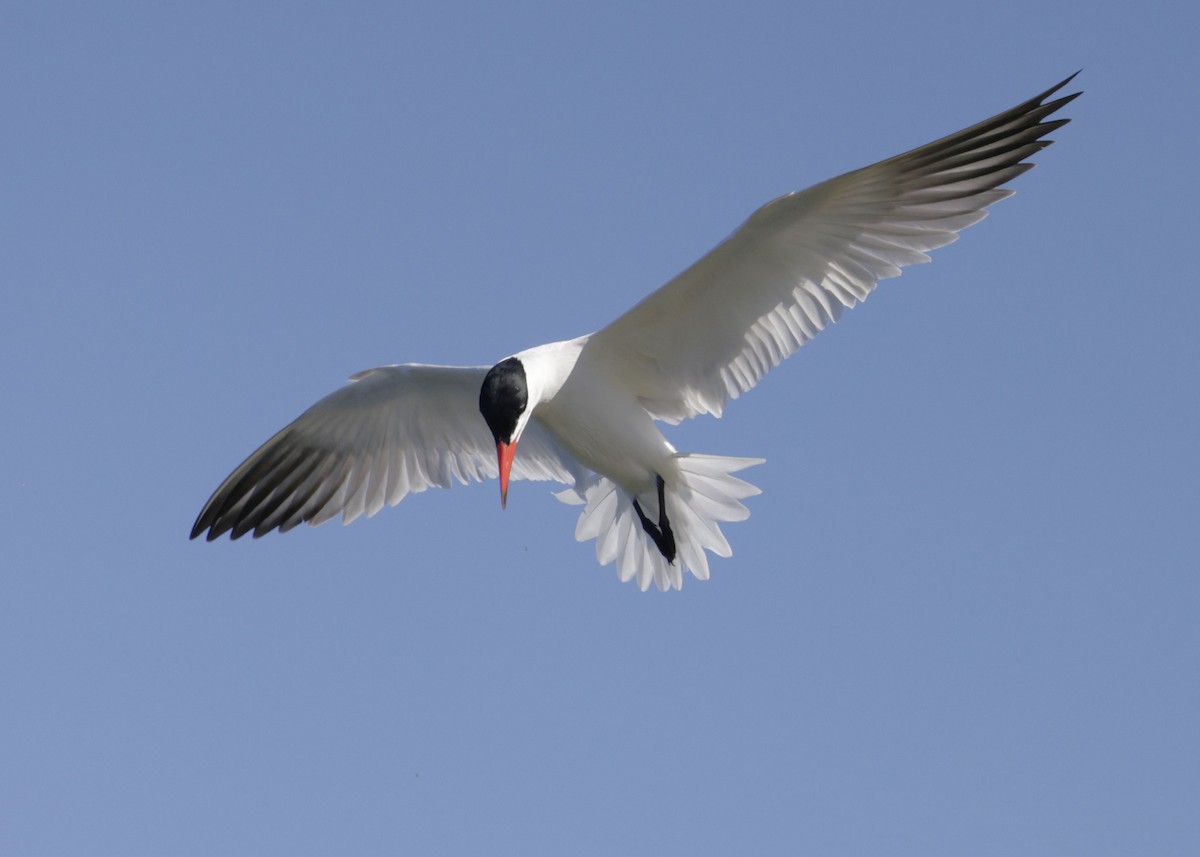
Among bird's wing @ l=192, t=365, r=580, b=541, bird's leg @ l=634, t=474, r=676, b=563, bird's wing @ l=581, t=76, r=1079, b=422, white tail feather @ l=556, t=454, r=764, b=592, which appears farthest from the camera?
bird's wing @ l=192, t=365, r=580, b=541

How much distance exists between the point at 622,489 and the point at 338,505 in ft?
6.40

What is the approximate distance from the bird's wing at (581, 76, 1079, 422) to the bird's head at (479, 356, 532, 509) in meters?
0.81

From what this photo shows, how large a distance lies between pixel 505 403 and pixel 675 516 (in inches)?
68.4

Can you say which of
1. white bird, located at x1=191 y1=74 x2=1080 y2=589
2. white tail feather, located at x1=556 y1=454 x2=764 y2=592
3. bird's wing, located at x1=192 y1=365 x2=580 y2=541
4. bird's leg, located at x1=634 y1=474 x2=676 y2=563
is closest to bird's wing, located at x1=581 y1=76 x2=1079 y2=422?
white bird, located at x1=191 y1=74 x2=1080 y2=589

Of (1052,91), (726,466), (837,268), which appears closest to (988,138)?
(1052,91)

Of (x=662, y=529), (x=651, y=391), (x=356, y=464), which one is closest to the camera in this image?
(x=651, y=391)

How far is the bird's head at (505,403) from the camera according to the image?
7.72m

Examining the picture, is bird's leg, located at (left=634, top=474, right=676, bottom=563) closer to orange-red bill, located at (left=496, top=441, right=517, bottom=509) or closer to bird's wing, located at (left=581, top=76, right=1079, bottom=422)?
bird's wing, located at (left=581, top=76, right=1079, bottom=422)

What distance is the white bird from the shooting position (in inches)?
311

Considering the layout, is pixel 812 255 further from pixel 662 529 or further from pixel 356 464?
pixel 356 464

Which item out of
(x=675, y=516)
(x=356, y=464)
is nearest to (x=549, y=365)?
(x=675, y=516)

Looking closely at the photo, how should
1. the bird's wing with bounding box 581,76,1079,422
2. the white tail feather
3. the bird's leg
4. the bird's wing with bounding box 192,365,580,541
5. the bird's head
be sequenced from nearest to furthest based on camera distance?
the bird's head, the bird's wing with bounding box 581,76,1079,422, the white tail feather, the bird's leg, the bird's wing with bounding box 192,365,580,541

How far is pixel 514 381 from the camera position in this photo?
775 cm

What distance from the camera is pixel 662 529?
9.02m
